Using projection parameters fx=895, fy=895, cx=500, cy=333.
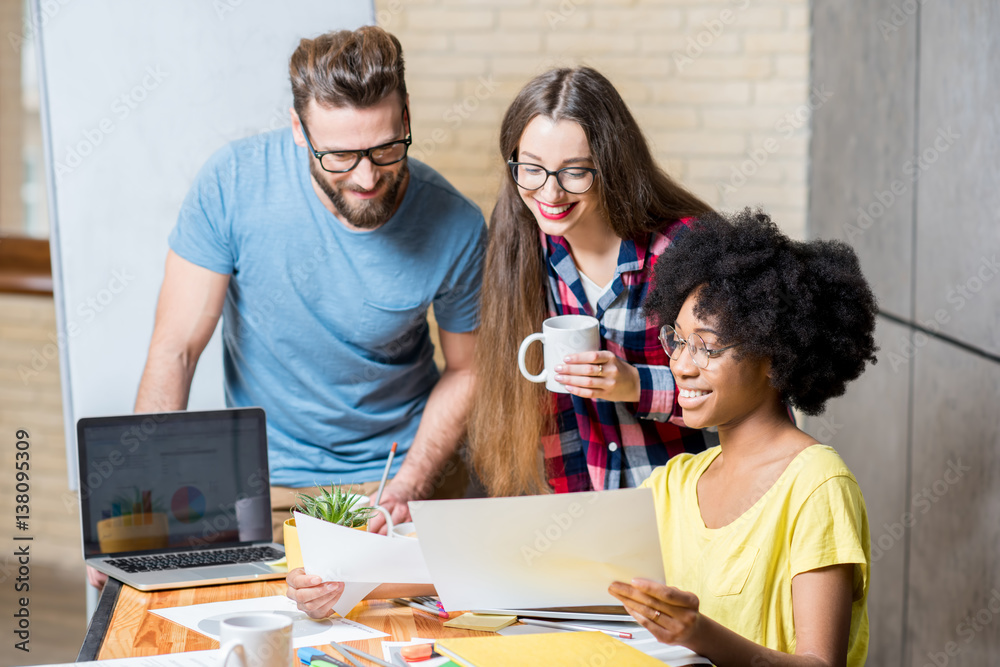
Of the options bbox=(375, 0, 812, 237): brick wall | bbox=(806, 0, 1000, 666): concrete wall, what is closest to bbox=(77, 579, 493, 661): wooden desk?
bbox=(806, 0, 1000, 666): concrete wall

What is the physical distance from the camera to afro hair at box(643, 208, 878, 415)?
131 centimetres

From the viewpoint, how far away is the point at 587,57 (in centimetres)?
334

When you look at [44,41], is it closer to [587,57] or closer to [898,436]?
[587,57]

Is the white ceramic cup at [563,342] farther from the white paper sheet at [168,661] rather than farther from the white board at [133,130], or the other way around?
the white board at [133,130]

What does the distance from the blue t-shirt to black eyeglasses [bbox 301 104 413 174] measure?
0.19m

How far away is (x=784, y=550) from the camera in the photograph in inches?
49.6

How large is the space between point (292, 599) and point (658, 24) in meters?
2.67

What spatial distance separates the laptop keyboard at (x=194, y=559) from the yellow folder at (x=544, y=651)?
578 millimetres

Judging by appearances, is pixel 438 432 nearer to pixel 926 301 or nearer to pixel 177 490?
pixel 177 490

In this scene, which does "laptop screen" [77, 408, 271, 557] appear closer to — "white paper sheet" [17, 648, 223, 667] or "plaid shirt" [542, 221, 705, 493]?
"white paper sheet" [17, 648, 223, 667]

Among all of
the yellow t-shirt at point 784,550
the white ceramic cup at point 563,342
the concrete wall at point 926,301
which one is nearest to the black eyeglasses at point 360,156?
the white ceramic cup at point 563,342

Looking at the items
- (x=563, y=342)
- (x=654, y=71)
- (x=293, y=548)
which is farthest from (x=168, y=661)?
(x=654, y=71)

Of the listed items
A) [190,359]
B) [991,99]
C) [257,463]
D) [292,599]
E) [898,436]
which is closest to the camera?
[292,599]

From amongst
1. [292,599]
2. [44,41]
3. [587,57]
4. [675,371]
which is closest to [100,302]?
[44,41]
